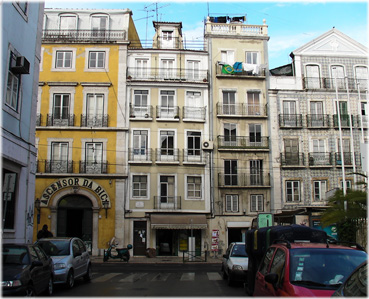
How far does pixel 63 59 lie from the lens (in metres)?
37.0

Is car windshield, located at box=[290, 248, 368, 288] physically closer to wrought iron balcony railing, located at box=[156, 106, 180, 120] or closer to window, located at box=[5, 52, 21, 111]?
window, located at box=[5, 52, 21, 111]

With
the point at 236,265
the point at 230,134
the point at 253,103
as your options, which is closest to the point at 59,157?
the point at 230,134

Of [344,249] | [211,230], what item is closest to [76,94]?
[211,230]

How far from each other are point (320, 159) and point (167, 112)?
13.6 metres

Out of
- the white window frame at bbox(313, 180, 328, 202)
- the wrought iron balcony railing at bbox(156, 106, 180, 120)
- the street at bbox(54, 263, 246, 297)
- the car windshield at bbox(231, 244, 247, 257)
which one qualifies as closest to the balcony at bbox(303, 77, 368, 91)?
the white window frame at bbox(313, 180, 328, 202)

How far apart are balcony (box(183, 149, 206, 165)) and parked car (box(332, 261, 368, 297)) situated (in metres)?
29.7

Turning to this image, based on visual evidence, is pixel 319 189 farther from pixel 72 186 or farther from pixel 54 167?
pixel 54 167

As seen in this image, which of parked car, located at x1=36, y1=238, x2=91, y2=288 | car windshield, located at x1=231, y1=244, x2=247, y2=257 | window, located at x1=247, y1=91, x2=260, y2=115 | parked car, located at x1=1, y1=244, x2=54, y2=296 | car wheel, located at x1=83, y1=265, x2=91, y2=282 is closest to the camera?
parked car, located at x1=1, y1=244, x2=54, y2=296

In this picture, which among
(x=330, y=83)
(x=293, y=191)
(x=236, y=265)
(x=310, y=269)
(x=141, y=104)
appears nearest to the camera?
(x=310, y=269)

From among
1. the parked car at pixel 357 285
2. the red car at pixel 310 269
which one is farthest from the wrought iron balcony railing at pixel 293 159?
the parked car at pixel 357 285

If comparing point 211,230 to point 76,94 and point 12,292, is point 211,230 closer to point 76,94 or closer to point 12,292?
point 76,94

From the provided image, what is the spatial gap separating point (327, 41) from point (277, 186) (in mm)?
14030

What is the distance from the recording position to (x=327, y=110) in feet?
125

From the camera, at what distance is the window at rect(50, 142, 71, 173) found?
34750 mm
